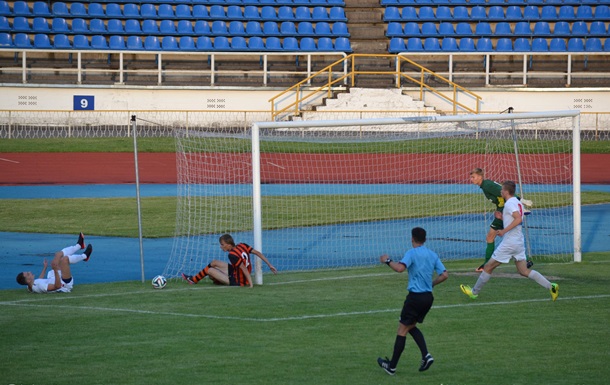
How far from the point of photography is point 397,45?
38000mm

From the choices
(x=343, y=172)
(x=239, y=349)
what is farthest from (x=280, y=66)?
(x=239, y=349)

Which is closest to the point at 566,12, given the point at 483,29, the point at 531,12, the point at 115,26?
the point at 531,12

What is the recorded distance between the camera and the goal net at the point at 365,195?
1689cm

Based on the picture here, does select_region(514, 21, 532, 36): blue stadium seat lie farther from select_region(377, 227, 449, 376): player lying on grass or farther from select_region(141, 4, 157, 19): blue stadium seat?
select_region(377, 227, 449, 376): player lying on grass

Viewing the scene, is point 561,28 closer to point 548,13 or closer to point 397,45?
point 548,13

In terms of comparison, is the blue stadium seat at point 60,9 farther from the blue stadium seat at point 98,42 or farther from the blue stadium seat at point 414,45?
the blue stadium seat at point 414,45

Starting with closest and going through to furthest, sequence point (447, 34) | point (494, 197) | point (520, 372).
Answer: point (520, 372) < point (494, 197) < point (447, 34)

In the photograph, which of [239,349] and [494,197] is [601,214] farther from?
[239,349]

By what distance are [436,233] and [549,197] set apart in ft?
19.5

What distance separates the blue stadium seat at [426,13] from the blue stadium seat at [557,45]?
5.18m

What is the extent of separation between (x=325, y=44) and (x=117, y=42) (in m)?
8.75

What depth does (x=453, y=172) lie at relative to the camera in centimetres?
2738

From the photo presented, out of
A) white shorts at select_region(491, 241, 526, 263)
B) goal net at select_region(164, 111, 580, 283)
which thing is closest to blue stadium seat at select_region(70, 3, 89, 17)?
goal net at select_region(164, 111, 580, 283)

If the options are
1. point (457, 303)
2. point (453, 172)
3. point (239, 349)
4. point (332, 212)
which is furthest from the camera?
point (453, 172)
